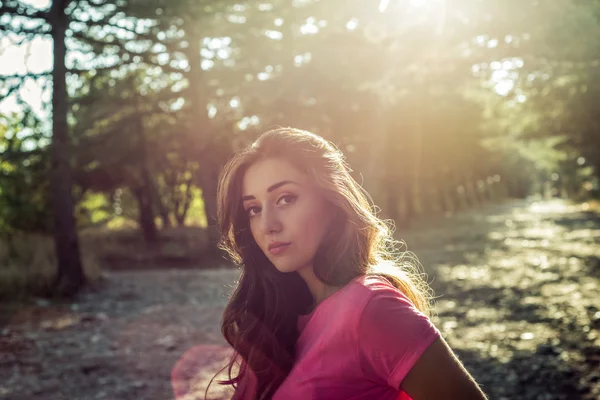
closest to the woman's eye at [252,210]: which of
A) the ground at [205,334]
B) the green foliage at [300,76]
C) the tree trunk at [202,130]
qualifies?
the ground at [205,334]

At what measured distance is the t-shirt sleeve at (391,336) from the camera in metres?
1.51

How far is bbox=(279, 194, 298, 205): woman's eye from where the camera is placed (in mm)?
2117

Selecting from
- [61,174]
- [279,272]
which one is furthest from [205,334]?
[279,272]

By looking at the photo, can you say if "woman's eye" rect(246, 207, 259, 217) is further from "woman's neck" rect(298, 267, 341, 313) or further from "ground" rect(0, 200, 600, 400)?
"ground" rect(0, 200, 600, 400)

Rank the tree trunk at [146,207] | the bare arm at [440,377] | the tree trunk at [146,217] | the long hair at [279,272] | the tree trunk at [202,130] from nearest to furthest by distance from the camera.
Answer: the bare arm at [440,377], the long hair at [279,272], the tree trunk at [202,130], the tree trunk at [146,207], the tree trunk at [146,217]

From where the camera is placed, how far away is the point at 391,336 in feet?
5.04

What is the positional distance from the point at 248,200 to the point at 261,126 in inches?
783

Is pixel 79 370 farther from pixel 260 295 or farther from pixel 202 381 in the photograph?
pixel 260 295

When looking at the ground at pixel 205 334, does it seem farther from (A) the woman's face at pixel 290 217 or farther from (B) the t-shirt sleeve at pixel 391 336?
(B) the t-shirt sleeve at pixel 391 336

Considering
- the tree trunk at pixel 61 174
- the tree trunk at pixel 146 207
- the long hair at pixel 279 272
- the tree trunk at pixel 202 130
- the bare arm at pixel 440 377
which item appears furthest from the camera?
the tree trunk at pixel 146 207

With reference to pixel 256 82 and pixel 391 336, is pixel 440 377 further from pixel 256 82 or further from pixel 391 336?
pixel 256 82

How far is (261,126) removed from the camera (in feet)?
72.0

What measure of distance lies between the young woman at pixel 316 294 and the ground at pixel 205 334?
804 millimetres

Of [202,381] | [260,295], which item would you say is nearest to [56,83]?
[202,381]
